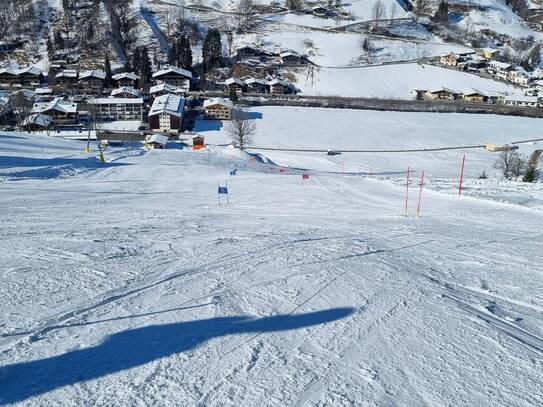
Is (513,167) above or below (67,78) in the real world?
below

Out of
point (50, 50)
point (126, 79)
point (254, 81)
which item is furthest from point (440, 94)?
point (50, 50)

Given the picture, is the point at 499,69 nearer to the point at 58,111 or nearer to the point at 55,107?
the point at 58,111

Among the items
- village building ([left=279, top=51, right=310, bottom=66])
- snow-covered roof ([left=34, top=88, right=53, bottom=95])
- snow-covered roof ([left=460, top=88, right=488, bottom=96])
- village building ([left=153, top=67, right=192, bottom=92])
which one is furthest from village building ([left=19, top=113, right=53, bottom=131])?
snow-covered roof ([left=460, top=88, right=488, bottom=96])

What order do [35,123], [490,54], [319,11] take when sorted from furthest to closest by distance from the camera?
[319,11] → [490,54] → [35,123]

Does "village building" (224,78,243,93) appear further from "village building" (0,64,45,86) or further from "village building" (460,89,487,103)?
"village building" (460,89,487,103)

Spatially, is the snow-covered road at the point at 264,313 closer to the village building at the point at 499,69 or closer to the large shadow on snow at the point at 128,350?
the large shadow on snow at the point at 128,350
